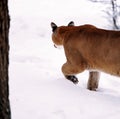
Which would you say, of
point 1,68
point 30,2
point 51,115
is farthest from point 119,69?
point 30,2

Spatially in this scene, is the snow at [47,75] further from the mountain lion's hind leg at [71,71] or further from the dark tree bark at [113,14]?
the dark tree bark at [113,14]

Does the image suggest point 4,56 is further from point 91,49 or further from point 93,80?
point 93,80

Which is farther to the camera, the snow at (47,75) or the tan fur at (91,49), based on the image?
the tan fur at (91,49)

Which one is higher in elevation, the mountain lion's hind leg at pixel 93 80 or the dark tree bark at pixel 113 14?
the mountain lion's hind leg at pixel 93 80

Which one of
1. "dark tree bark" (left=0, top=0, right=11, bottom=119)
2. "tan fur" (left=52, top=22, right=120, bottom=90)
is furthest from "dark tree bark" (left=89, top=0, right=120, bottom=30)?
"dark tree bark" (left=0, top=0, right=11, bottom=119)

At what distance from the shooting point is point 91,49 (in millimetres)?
6977

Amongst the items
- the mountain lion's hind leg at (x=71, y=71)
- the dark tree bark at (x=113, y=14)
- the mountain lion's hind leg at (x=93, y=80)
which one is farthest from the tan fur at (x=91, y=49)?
the dark tree bark at (x=113, y=14)

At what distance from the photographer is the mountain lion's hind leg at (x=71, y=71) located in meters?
7.17

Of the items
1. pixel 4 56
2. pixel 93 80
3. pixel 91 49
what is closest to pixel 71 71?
pixel 93 80

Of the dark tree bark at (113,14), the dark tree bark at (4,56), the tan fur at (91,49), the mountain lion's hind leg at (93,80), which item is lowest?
the dark tree bark at (113,14)

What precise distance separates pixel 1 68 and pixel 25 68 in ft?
11.1

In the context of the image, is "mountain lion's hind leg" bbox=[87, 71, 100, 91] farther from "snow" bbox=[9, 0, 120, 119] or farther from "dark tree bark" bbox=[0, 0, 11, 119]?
"dark tree bark" bbox=[0, 0, 11, 119]

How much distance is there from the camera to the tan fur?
6.67 metres

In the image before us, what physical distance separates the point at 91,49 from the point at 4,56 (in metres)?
3.25
